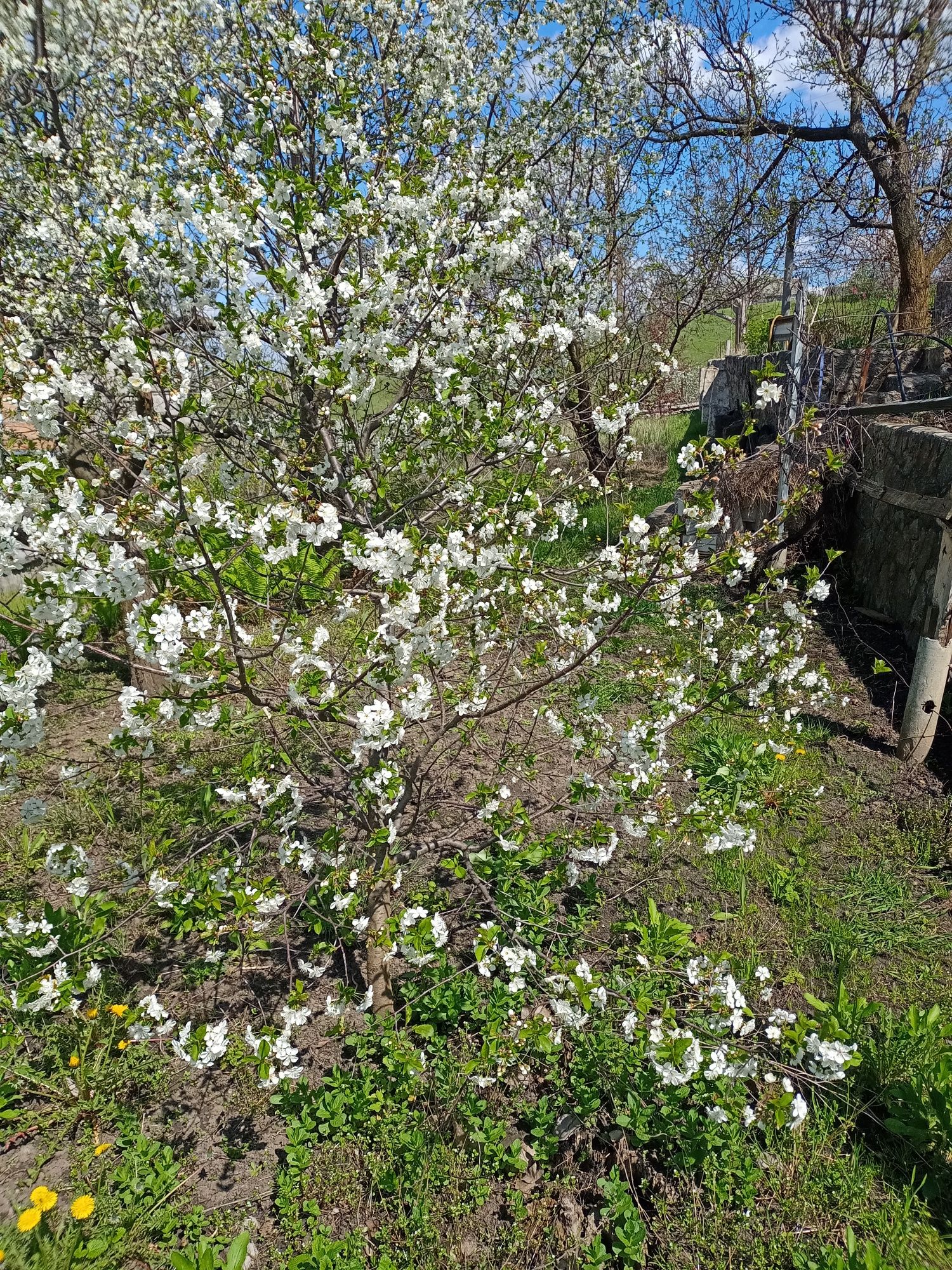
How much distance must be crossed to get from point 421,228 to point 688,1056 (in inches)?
114

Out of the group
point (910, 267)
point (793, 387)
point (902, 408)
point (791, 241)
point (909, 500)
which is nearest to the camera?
point (909, 500)

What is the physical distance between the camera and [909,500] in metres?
5.00

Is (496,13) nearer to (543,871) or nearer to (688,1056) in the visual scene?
(543,871)

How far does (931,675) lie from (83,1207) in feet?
14.7

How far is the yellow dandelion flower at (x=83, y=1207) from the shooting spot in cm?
203

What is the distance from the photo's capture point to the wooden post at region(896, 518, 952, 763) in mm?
4152

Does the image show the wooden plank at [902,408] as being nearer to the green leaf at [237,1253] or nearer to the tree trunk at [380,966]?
the tree trunk at [380,966]

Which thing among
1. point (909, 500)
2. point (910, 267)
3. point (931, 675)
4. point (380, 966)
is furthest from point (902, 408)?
point (380, 966)

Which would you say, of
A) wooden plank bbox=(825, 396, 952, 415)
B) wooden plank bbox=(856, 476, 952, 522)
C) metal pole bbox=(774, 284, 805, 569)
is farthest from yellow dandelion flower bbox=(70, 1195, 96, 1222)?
metal pole bbox=(774, 284, 805, 569)

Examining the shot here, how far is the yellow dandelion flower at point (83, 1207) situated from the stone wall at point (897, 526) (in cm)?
511

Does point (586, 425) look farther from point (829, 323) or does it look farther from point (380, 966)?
point (380, 966)

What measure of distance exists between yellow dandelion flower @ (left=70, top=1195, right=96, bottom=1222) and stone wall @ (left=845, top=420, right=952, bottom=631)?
5.11 metres

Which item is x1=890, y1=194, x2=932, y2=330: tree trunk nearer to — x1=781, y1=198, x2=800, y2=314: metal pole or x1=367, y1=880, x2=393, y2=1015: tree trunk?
x1=781, y1=198, x2=800, y2=314: metal pole

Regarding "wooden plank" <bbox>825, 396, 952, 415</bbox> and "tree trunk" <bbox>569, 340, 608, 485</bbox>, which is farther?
"tree trunk" <bbox>569, 340, 608, 485</bbox>
